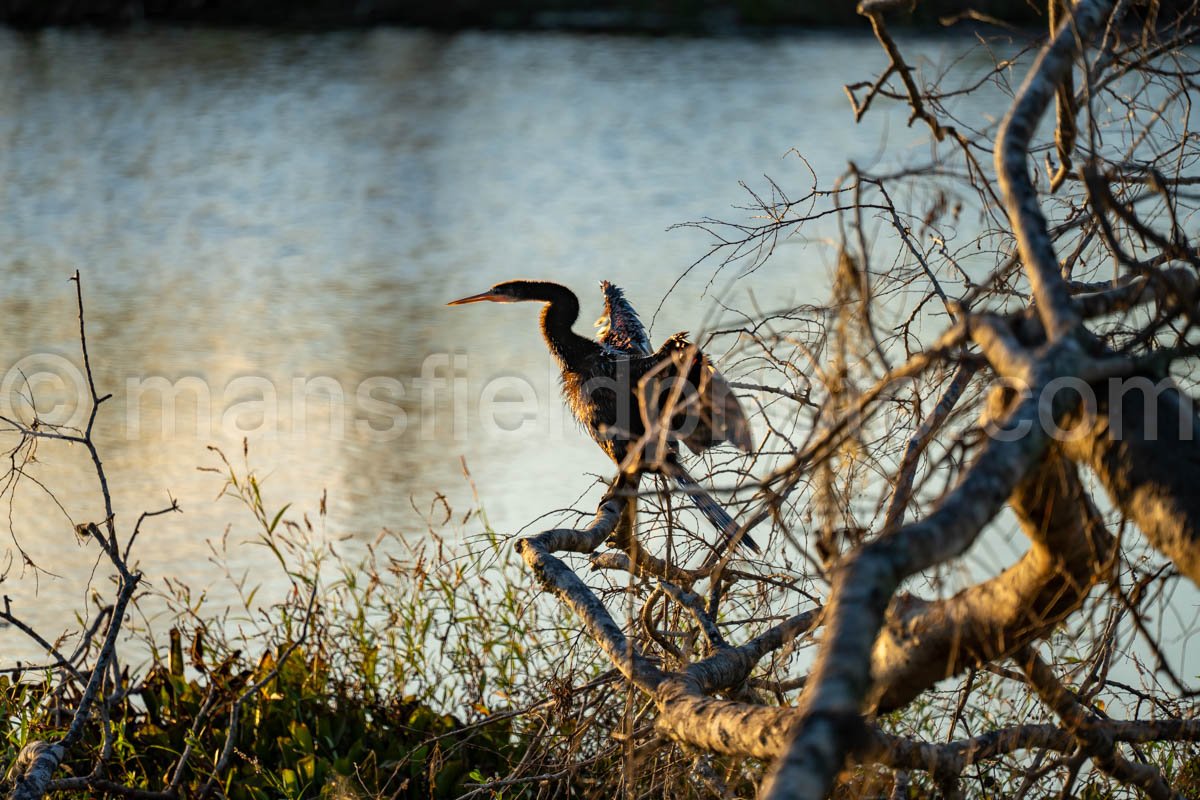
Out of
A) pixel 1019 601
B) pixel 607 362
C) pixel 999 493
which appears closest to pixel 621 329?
pixel 607 362

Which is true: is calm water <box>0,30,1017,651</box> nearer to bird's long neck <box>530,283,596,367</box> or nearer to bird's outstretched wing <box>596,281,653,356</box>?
bird's outstretched wing <box>596,281,653,356</box>

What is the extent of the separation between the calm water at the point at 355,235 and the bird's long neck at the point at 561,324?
0.46m

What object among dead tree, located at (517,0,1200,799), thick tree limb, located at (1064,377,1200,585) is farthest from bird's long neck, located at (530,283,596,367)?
thick tree limb, located at (1064,377,1200,585)

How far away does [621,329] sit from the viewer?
3.78 m

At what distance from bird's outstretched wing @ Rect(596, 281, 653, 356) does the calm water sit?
0.26 m

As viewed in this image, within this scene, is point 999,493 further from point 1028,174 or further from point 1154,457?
point 1028,174

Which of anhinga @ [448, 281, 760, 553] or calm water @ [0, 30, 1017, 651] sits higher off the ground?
calm water @ [0, 30, 1017, 651]

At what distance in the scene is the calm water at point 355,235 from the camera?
566 cm

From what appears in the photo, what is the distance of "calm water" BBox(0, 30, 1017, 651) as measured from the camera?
18.6 ft

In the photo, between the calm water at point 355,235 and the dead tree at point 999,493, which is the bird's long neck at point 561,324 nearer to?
the calm water at point 355,235

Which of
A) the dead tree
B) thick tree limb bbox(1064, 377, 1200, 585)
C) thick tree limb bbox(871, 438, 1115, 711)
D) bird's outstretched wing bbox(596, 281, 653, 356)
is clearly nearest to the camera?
the dead tree

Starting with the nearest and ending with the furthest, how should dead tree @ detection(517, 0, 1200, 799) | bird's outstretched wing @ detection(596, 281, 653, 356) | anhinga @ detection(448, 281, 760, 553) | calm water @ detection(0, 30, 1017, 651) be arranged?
dead tree @ detection(517, 0, 1200, 799)
anhinga @ detection(448, 281, 760, 553)
bird's outstretched wing @ detection(596, 281, 653, 356)
calm water @ detection(0, 30, 1017, 651)

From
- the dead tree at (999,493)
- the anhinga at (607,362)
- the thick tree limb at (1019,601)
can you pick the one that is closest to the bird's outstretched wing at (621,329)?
the anhinga at (607,362)

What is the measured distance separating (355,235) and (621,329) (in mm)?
5858
